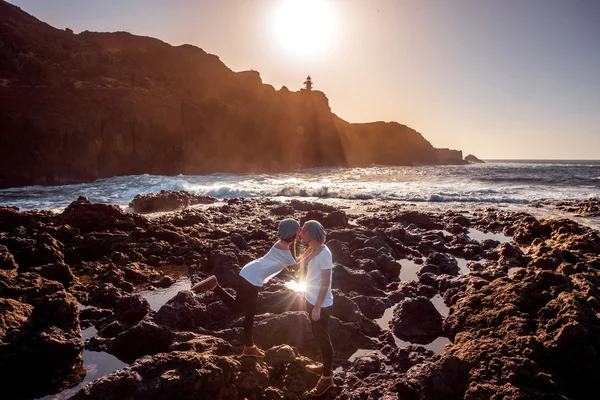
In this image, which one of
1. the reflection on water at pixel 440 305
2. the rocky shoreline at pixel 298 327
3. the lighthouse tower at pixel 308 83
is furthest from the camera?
the lighthouse tower at pixel 308 83

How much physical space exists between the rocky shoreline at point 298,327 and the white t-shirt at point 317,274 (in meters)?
0.81

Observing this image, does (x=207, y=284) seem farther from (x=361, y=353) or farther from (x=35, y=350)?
(x=361, y=353)

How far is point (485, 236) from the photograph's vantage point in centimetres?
1183

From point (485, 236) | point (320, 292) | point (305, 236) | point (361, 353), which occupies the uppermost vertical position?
point (305, 236)

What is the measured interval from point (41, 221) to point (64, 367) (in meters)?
7.92

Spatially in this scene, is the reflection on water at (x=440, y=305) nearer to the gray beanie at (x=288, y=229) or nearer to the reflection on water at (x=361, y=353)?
the reflection on water at (x=361, y=353)

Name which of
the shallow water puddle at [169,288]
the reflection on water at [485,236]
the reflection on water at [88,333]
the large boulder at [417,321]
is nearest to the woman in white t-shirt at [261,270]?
the large boulder at [417,321]

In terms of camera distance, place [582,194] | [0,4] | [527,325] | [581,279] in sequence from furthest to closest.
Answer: [0,4] < [582,194] < [581,279] < [527,325]

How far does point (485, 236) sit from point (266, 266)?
1027 cm

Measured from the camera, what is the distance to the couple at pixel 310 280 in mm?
3688

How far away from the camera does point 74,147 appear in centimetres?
3322

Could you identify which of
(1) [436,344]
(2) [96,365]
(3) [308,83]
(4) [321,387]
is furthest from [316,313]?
(3) [308,83]

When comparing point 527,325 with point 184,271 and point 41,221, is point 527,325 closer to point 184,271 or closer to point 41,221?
point 184,271

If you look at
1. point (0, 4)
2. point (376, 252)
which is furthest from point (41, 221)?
point (0, 4)
